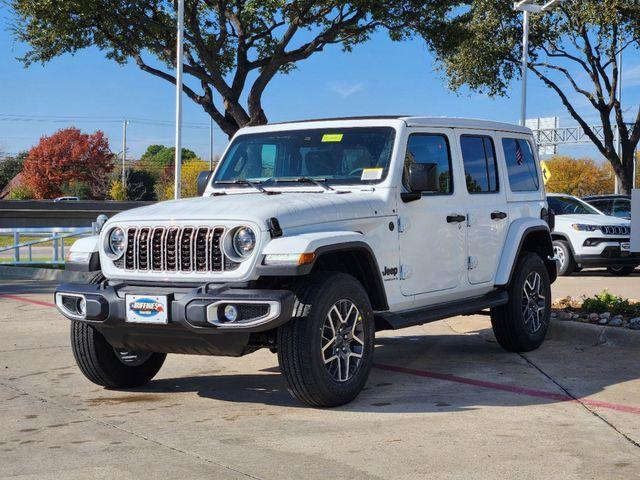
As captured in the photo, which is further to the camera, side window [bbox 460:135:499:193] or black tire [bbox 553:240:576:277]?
black tire [bbox 553:240:576:277]

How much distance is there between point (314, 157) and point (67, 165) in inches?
2911

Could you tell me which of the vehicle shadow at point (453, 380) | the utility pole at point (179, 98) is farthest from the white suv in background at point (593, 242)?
the utility pole at point (179, 98)

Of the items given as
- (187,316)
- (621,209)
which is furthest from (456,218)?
(621,209)

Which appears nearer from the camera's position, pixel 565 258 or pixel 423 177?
pixel 423 177

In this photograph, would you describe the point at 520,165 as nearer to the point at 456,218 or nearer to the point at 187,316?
the point at 456,218

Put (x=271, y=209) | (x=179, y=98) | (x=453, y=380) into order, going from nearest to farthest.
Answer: (x=271, y=209), (x=453, y=380), (x=179, y=98)

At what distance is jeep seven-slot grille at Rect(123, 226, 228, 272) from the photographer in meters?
5.71

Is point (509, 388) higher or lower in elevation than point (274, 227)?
lower

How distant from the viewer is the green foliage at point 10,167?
91006 millimetres

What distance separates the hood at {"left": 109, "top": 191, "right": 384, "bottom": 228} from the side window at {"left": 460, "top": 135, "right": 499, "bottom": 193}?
146 cm

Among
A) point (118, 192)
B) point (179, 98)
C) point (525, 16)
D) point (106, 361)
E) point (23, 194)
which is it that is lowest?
point (106, 361)

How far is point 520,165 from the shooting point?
8602mm

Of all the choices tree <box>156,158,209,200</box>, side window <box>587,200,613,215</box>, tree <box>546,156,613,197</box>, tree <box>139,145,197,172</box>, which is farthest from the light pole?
tree <box>139,145,197,172</box>

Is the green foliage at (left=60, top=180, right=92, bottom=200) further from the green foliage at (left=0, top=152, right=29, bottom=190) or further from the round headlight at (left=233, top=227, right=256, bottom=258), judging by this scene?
the round headlight at (left=233, top=227, right=256, bottom=258)
